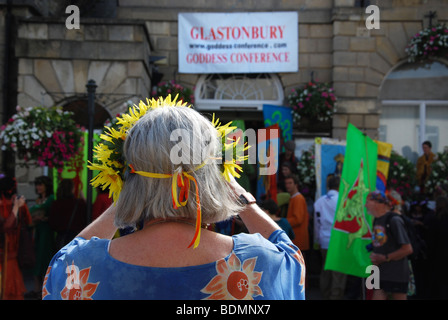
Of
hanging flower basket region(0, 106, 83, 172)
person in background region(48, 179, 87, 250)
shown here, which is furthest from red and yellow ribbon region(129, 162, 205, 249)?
person in background region(48, 179, 87, 250)

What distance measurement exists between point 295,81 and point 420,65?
3.08 meters

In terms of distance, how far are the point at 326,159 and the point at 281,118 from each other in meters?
2.26

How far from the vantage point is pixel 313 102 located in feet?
35.2

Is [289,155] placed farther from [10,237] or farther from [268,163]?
[10,237]

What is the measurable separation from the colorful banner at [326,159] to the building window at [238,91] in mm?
2965

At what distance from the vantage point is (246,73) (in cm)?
1150

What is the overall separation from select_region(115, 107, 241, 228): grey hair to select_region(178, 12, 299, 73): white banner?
31.9ft

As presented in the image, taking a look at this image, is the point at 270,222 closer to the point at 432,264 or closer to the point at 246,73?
the point at 432,264

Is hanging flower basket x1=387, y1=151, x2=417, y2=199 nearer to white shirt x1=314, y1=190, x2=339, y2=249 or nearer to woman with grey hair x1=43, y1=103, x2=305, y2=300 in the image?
white shirt x1=314, y1=190, x2=339, y2=249

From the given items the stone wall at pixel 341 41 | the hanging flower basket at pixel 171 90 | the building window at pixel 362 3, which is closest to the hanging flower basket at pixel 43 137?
the hanging flower basket at pixel 171 90

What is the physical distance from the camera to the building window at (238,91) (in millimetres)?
11531

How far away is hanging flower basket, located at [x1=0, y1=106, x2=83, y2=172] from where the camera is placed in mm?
6371

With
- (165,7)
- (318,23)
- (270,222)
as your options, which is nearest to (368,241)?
(270,222)

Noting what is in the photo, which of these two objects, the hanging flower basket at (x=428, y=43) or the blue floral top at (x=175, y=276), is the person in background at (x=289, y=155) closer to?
the hanging flower basket at (x=428, y=43)
